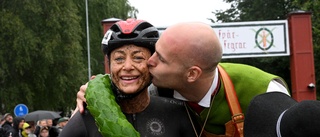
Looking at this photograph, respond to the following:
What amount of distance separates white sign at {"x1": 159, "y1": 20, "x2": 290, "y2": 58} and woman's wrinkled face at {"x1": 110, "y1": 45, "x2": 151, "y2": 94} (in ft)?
39.2

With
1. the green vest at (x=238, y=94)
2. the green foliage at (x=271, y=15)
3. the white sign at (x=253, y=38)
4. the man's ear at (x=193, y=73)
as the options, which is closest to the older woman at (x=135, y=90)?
the green vest at (x=238, y=94)

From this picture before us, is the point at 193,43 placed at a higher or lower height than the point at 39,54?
lower

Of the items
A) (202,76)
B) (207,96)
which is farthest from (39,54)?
(202,76)

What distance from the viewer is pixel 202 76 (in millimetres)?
3441

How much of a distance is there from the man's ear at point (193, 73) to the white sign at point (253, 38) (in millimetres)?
12209

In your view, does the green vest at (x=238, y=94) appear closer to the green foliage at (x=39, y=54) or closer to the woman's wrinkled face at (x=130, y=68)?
the woman's wrinkled face at (x=130, y=68)

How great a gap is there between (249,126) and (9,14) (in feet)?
79.8

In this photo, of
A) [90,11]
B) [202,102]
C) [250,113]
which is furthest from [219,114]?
[90,11]

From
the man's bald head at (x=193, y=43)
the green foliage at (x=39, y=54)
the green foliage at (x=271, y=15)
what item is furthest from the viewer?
the green foliage at (x=271, y=15)

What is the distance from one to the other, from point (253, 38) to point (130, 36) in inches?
485

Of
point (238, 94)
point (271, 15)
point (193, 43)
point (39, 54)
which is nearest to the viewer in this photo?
point (193, 43)

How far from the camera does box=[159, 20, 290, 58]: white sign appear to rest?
1566 centimetres

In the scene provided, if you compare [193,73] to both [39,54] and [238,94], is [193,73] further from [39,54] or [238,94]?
[39,54]

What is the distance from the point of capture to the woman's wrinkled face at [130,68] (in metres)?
3.68
